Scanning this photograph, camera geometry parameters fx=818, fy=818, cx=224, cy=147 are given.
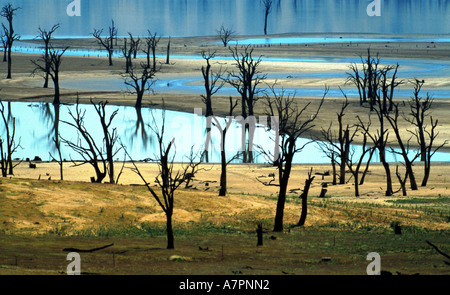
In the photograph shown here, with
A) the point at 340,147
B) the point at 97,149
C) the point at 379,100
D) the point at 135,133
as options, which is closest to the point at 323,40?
the point at 135,133

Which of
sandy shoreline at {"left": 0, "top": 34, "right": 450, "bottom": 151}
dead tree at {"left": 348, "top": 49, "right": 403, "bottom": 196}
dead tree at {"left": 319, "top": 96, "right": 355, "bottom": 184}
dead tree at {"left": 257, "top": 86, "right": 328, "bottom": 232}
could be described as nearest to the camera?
dead tree at {"left": 257, "top": 86, "right": 328, "bottom": 232}

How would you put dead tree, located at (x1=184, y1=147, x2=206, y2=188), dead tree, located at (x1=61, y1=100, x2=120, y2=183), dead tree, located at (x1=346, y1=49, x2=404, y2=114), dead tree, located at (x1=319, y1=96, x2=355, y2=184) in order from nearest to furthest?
dead tree, located at (x1=184, y1=147, x2=206, y2=188) → dead tree, located at (x1=61, y1=100, x2=120, y2=183) → dead tree, located at (x1=319, y1=96, x2=355, y2=184) → dead tree, located at (x1=346, y1=49, x2=404, y2=114)

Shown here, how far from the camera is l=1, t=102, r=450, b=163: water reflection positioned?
1916 inches

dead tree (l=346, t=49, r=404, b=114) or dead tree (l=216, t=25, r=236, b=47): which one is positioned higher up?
dead tree (l=216, t=25, r=236, b=47)

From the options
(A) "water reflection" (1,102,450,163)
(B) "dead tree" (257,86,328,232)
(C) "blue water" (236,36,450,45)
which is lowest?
(A) "water reflection" (1,102,450,163)

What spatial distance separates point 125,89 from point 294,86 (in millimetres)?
16456

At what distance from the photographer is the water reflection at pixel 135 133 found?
48.7 meters

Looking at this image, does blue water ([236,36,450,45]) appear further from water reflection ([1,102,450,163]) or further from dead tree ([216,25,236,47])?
water reflection ([1,102,450,163])

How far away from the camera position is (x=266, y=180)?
3869cm

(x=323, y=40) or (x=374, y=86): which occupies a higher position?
(x=323, y=40)

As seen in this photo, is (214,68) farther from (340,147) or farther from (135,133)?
(340,147)

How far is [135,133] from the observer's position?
2190 inches

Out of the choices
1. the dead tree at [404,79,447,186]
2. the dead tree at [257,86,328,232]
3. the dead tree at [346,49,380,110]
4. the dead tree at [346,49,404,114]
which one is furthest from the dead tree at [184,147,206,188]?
the dead tree at [346,49,380,110]
